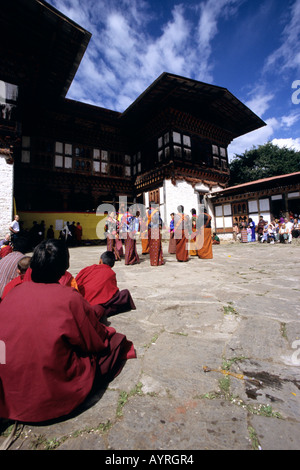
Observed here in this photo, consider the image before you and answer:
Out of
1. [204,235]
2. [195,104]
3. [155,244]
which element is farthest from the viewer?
[195,104]

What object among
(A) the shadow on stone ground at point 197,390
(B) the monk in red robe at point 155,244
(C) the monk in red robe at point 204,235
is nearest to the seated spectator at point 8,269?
(A) the shadow on stone ground at point 197,390

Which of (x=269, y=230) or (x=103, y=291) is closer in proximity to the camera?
(x=103, y=291)

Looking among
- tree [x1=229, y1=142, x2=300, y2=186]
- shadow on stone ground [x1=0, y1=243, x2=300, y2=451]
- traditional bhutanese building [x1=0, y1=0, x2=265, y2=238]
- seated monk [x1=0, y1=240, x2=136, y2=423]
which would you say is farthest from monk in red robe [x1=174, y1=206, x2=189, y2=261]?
tree [x1=229, y1=142, x2=300, y2=186]

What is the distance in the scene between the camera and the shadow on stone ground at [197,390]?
3.50 ft

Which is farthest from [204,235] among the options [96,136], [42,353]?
[96,136]

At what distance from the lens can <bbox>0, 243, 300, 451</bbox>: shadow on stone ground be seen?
107 cm

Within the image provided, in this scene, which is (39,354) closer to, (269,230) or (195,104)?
(269,230)

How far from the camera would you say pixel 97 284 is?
2674 millimetres

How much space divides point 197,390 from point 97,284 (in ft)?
5.38

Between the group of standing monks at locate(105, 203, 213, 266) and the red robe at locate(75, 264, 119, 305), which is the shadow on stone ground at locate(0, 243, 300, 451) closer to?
the red robe at locate(75, 264, 119, 305)

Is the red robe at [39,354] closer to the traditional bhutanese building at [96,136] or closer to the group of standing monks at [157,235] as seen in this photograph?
the group of standing monks at [157,235]

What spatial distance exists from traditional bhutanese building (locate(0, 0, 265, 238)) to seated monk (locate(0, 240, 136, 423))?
35.2ft

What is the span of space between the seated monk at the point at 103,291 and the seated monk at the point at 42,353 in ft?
4.21
